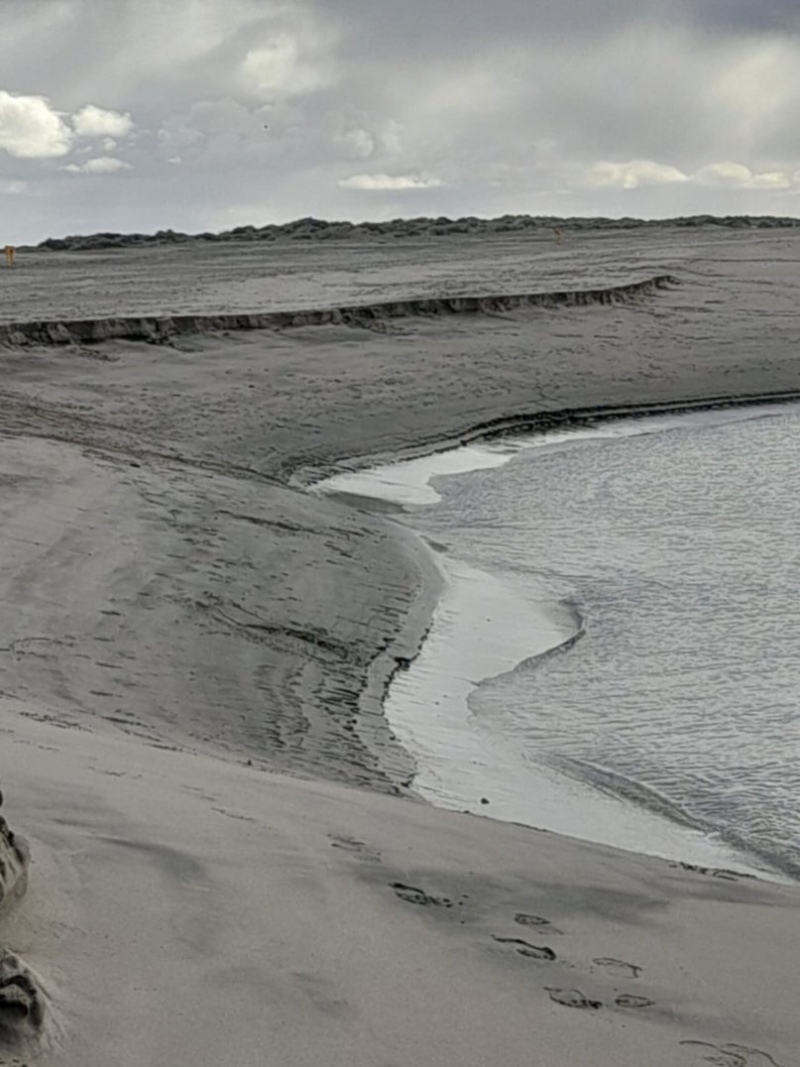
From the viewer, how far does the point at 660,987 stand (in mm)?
2980

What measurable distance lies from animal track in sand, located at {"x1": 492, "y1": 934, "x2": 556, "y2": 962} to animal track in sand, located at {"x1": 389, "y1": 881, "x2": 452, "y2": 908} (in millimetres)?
191

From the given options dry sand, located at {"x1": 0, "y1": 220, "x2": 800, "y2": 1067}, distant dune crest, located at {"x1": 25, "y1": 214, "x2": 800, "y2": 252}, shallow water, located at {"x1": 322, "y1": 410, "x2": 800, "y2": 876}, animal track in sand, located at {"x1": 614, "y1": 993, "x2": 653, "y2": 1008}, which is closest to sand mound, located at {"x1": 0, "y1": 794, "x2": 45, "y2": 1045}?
dry sand, located at {"x1": 0, "y1": 220, "x2": 800, "y2": 1067}

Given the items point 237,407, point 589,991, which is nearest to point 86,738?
point 589,991

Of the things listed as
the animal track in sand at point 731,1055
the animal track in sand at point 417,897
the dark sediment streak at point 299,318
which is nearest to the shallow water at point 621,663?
the animal track in sand at point 417,897

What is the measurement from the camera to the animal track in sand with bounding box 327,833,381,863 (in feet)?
11.7

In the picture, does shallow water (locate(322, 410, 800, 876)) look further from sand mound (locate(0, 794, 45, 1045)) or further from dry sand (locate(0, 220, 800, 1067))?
sand mound (locate(0, 794, 45, 1045))

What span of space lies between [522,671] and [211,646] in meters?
1.57

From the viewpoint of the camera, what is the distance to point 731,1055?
2.71 m

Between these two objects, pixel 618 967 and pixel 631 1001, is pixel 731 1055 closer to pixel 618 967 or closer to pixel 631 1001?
pixel 631 1001

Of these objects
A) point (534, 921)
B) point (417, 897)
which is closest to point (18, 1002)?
point (417, 897)

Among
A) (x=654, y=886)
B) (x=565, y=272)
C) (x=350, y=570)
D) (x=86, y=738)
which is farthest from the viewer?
(x=565, y=272)

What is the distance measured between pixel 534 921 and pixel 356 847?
51cm

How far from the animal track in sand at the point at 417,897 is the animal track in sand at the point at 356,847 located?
0.18m

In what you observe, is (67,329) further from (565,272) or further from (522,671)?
(565,272)
